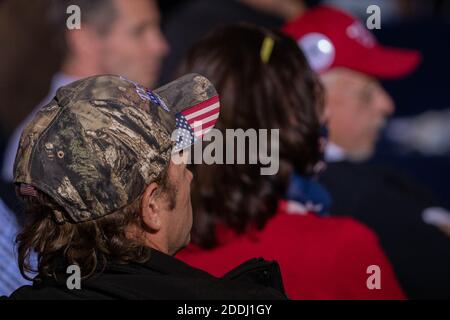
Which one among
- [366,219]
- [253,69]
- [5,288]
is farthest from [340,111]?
[5,288]

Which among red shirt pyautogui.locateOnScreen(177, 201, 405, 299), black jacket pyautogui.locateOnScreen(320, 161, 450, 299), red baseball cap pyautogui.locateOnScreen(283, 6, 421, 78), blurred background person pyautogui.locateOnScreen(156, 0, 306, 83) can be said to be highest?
red baseball cap pyautogui.locateOnScreen(283, 6, 421, 78)

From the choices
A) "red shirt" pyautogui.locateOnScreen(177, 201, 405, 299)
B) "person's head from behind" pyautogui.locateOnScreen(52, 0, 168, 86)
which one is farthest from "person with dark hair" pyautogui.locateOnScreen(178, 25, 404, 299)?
"person's head from behind" pyautogui.locateOnScreen(52, 0, 168, 86)

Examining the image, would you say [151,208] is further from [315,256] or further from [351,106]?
[351,106]

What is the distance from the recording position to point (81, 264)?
5.53 ft

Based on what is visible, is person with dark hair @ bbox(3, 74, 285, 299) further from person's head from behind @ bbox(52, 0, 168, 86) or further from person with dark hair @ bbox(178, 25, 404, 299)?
person's head from behind @ bbox(52, 0, 168, 86)

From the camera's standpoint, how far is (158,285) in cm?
164

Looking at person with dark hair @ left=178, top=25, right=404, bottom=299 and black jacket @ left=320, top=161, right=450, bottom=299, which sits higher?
person with dark hair @ left=178, top=25, right=404, bottom=299

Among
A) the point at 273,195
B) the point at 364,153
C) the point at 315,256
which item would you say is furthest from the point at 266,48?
the point at 364,153

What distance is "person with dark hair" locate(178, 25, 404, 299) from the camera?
235 cm

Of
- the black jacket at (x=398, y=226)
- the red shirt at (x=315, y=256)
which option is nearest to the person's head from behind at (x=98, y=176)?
the red shirt at (x=315, y=256)

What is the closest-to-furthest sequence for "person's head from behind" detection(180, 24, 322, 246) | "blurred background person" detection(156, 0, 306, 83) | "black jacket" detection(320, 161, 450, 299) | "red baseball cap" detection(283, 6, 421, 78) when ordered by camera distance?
"person's head from behind" detection(180, 24, 322, 246)
"black jacket" detection(320, 161, 450, 299)
"red baseball cap" detection(283, 6, 421, 78)
"blurred background person" detection(156, 0, 306, 83)

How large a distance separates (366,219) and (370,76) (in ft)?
2.53

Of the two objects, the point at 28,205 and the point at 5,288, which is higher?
the point at 28,205
